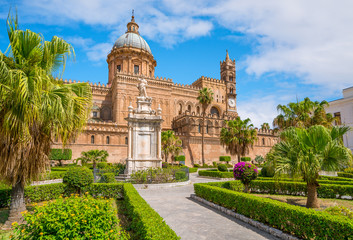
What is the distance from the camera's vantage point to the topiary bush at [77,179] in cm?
1148

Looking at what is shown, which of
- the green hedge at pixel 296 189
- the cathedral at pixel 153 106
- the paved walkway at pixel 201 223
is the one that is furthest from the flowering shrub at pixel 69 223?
the cathedral at pixel 153 106

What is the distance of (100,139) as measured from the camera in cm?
4116

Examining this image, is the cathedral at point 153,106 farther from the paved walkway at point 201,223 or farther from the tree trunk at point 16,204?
the tree trunk at point 16,204

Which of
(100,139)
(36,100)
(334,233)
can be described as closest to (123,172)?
(36,100)

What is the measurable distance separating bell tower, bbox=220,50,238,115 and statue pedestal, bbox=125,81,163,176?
151 feet

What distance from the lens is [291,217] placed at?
22.3 ft

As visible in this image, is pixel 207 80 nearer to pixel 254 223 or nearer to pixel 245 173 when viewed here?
pixel 245 173

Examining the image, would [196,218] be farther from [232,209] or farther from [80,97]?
[80,97]

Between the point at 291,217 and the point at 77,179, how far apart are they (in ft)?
31.1

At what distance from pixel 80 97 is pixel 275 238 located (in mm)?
8054

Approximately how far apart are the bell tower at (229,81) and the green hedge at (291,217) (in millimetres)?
55385

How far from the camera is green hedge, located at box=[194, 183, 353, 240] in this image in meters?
5.65

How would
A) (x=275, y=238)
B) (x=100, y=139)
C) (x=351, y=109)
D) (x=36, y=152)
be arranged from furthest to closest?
(x=100, y=139)
(x=351, y=109)
(x=36, y=152)
(x=275, y=238)

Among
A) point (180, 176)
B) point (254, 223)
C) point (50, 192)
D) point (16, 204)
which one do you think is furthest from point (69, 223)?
point (180, 176)
